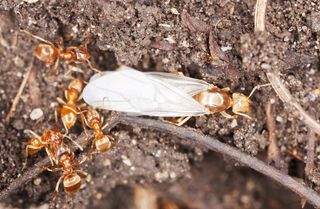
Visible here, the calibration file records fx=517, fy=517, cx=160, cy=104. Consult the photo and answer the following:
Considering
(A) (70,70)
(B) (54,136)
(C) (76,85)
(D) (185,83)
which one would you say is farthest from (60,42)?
(D) (185,83)

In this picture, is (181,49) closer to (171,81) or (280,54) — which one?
(171,81)

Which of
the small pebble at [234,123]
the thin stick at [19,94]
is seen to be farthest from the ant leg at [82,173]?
the small pebble at [234,123]

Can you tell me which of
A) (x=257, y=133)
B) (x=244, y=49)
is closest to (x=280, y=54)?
(x=244, y=49)

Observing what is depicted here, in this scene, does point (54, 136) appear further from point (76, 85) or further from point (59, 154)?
point (76, 85)

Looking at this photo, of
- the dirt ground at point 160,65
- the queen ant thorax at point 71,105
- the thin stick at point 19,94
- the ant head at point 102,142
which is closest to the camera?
the dirt ground at point 160,65

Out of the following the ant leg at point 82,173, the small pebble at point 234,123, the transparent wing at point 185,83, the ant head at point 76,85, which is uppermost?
the transparent wing at point 185,83

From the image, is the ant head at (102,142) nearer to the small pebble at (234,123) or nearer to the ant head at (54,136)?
the ant head at (54,136)
